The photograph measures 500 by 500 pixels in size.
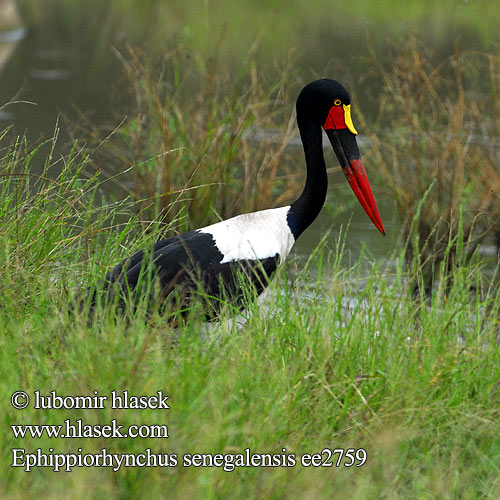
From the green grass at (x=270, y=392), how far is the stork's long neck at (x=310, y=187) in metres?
0.72

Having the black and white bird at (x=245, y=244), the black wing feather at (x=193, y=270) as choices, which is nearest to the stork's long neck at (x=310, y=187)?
the black and white bird at (x=245, y=244)

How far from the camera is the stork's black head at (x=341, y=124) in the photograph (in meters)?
4.21

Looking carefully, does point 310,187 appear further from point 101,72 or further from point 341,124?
point 101,72

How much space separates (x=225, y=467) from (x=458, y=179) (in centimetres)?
363

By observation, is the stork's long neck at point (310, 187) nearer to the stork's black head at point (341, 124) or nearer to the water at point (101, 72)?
the stork's black head at point (341, 124)

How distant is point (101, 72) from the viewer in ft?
38.7

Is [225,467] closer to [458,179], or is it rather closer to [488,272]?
[458,179]

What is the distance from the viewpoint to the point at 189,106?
579cm

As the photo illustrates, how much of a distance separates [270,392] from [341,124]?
193cm

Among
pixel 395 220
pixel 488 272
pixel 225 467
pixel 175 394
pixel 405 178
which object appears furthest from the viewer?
pixel 405 178

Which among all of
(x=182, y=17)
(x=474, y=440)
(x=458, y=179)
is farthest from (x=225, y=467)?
(x=182, y=17)

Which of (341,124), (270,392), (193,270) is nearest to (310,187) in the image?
(341,124)

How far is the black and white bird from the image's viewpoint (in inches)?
132

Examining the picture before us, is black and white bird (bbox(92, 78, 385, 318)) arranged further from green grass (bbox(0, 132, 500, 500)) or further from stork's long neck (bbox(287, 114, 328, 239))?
green grass (bbox(0, 132, 500, 500))
